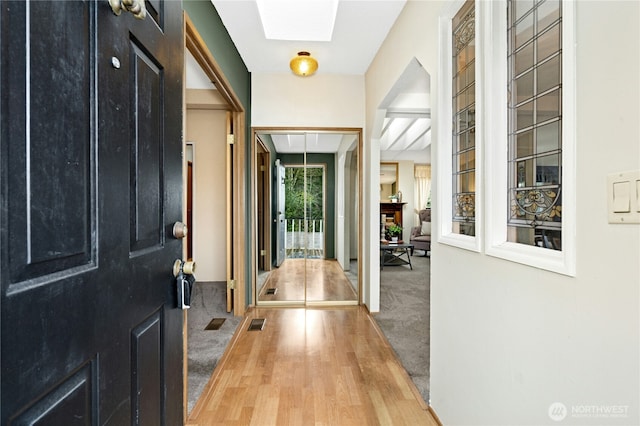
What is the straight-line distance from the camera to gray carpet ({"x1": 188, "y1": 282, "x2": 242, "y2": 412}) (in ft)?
6.95

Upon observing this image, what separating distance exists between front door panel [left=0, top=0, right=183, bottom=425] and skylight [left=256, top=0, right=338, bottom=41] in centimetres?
183

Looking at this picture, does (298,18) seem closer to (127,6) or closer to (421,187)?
(127,6)

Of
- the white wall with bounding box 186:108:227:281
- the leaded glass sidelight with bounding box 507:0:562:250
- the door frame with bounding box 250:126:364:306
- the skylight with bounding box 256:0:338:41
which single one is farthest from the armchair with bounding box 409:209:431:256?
the leaded glass sidelight with bounding box 507:0:562:250

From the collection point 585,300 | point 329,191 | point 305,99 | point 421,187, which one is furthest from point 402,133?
point 585,300

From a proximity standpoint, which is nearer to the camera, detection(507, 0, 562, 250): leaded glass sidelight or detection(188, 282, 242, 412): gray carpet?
detection(507, 0, 562, 250): leaded glass sidelight

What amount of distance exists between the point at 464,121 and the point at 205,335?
2.64m

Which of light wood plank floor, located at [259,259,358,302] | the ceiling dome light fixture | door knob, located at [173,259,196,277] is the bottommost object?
light wood plank floor, located at [259,259,358,302]

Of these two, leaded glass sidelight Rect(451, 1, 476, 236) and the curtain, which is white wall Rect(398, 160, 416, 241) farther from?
leaded glass sidelight Rect(451, 1, 476, 236)

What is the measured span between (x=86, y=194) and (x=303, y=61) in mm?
2983

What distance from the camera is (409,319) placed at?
3.26 metres

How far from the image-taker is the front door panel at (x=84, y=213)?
465mm

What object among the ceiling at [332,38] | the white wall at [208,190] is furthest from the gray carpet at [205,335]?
the ceiling at [332,38]

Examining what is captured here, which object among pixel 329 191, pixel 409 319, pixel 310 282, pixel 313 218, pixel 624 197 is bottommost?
pixel 409 319

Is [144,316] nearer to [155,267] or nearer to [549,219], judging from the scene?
[155,267]
